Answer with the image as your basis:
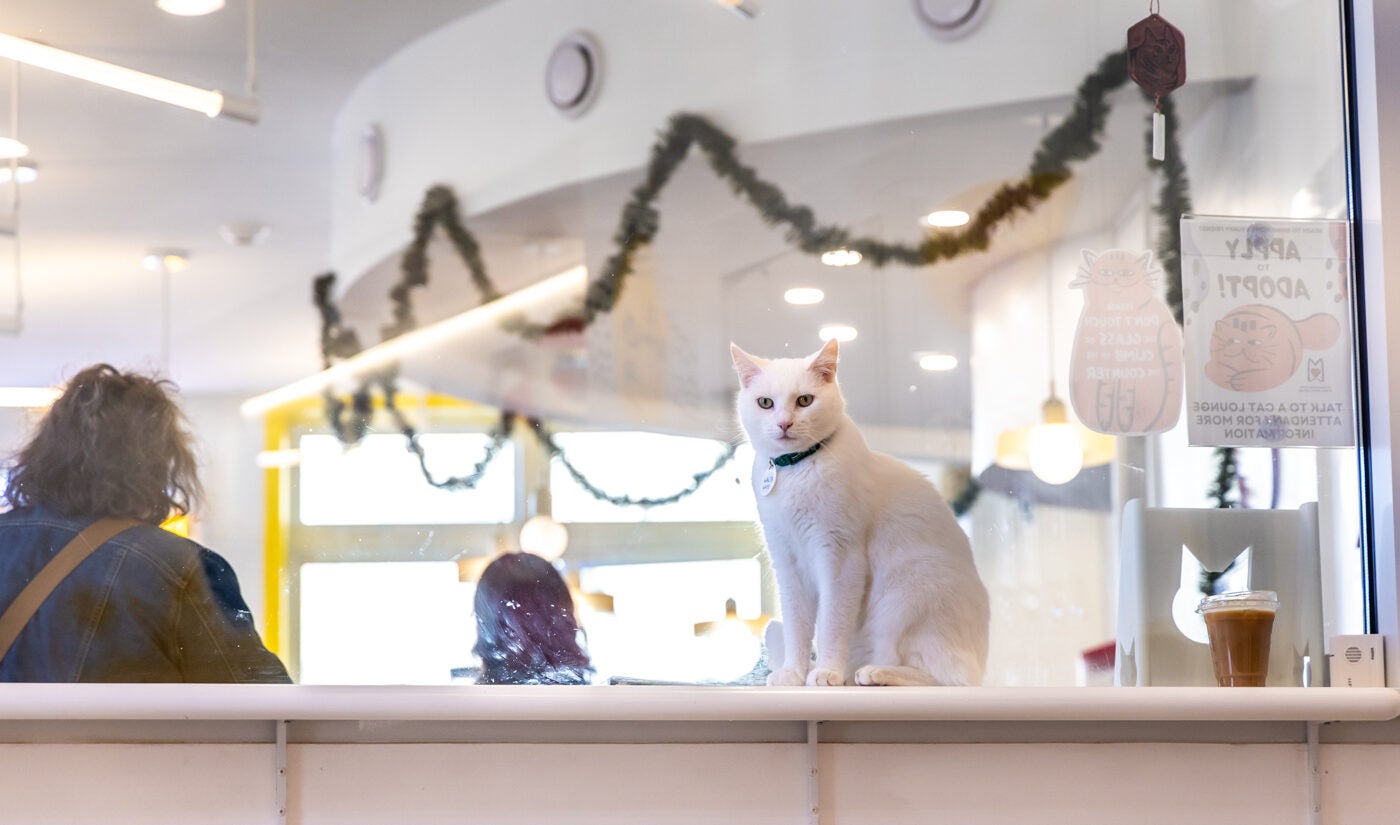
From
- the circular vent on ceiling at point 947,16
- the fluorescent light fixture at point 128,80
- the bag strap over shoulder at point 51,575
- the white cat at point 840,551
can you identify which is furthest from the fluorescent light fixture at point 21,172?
the circular vent on ceiling at point 947,16

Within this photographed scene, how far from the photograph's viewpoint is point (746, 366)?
1654 millimetres

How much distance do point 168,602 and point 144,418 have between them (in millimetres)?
284

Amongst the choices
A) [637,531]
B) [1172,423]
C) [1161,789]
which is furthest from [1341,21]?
[637,531]

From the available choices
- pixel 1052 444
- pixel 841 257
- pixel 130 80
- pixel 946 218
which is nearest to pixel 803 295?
pixel 841 257

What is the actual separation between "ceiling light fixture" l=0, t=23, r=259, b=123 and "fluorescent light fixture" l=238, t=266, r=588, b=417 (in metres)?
0.44

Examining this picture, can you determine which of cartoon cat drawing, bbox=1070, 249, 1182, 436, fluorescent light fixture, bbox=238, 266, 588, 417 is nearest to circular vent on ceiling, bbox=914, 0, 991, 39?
cartoon cat drawing, bbox=1070, 249, 1182, 436

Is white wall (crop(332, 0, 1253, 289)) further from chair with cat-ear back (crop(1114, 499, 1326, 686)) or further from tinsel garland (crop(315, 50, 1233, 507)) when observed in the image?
chair with cat-ear back (crop(1114, 499, 1326, 686))

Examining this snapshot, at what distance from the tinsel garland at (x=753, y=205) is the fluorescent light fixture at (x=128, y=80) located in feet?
1.04

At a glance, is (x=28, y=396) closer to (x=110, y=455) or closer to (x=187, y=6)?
(x=110, y=455)

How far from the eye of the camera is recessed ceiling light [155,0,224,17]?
2.05m

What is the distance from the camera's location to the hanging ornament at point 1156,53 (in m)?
1.99

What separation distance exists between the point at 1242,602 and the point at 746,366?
0.71 meters

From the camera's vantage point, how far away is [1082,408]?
189cm

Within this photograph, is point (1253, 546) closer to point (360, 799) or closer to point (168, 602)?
point (360, 799)
